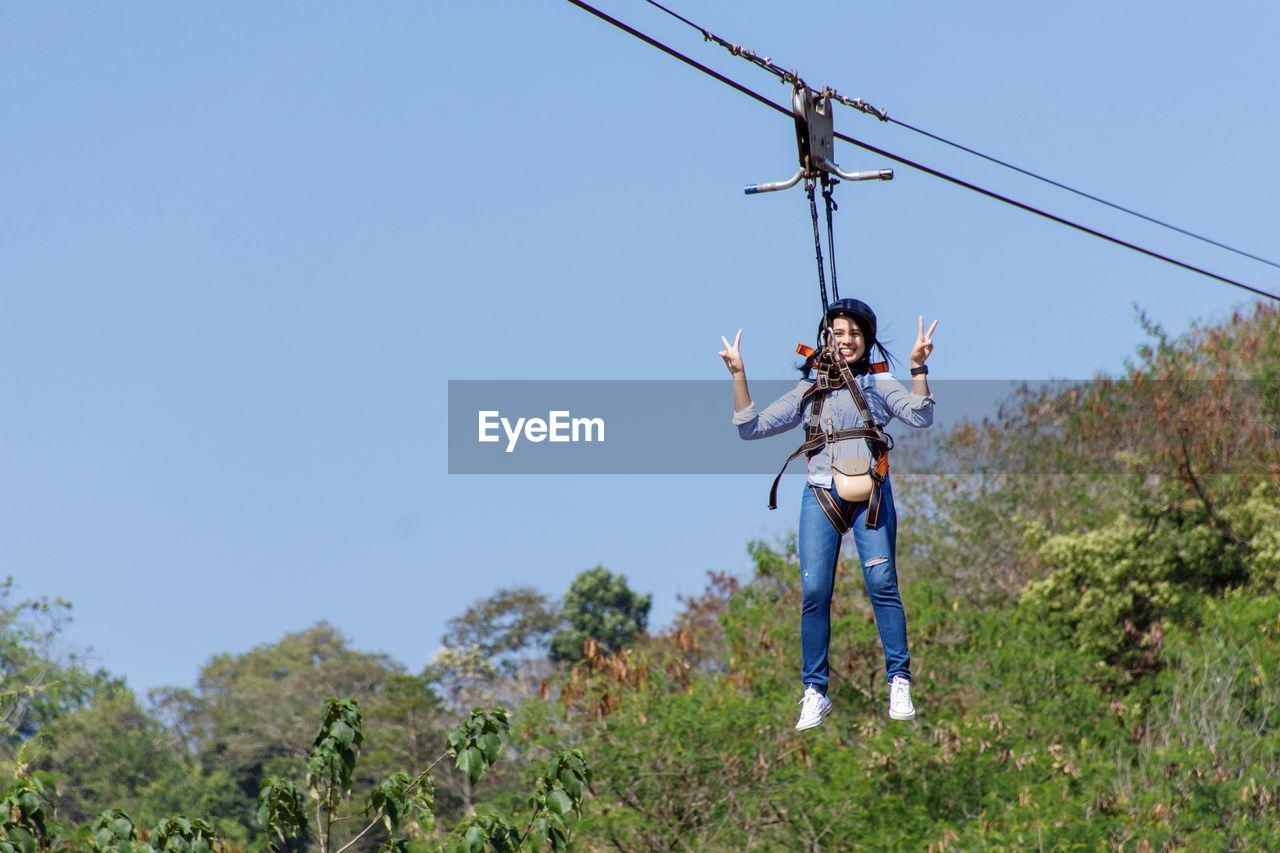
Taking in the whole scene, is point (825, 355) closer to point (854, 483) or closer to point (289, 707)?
point (854, 483)

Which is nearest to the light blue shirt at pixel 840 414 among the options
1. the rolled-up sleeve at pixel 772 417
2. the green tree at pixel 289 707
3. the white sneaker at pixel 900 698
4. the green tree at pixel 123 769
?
the rolled-up sleeve at pixel 772 417

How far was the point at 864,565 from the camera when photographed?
8.90 metres

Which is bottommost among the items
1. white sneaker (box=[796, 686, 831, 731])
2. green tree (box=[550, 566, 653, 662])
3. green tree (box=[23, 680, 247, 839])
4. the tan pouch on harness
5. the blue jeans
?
white sneaker (box=[796, 686, 831, 731])

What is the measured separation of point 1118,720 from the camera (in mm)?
30750

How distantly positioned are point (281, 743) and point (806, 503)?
57.5m

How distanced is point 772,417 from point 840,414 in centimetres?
36

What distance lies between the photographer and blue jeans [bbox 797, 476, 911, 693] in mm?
8805

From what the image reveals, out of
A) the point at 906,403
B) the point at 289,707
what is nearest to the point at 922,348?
the point at 906,403

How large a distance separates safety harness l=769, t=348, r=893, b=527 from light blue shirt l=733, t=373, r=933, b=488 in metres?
0.02

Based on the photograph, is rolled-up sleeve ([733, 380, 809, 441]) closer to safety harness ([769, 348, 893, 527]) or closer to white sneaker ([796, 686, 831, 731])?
safety harness ([769, 348, 893, 527])

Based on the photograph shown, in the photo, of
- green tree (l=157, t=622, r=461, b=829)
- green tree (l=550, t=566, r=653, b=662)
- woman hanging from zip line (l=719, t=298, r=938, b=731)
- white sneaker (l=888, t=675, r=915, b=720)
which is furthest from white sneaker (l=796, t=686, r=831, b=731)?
green tree (l=550, t=566, r=653, b=662)

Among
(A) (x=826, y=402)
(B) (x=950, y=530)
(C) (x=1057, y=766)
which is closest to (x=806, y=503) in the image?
(A) (x=826, y=402)

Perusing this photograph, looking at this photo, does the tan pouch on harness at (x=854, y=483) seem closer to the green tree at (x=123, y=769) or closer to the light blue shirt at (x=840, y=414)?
the light blue shirt at (x=840, y=414)

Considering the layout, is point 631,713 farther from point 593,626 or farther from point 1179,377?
point 593,626
